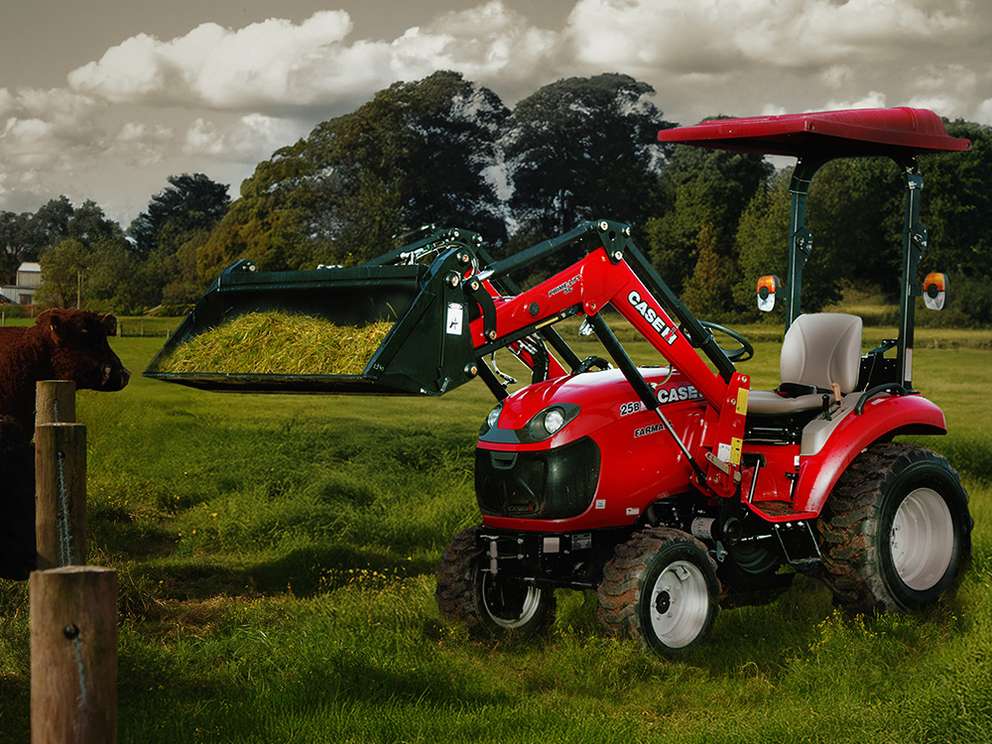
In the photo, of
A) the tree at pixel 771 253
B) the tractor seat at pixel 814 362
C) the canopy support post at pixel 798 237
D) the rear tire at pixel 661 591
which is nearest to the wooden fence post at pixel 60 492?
the rear tire at pixel 661 591

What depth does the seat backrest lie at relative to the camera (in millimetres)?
7148

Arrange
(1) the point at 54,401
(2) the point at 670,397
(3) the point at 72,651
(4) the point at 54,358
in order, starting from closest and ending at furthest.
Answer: (3) the point at 72,651, (1) the point at 54,401, (2) the point at 670,397, (4) the point at 54,358

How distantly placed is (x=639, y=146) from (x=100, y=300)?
9.96m

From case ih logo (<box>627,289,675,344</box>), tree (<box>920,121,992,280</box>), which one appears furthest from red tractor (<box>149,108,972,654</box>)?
tree (<box>920,121,992,280</box>)

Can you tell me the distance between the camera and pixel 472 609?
6645mm

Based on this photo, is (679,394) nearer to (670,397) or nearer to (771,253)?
(670,397)

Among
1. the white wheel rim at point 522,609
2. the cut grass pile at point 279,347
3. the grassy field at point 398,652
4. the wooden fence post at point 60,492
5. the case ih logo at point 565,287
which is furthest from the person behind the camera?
the white wheel rim at point 522,609

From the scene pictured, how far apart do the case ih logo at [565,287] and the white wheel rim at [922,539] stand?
2.43m

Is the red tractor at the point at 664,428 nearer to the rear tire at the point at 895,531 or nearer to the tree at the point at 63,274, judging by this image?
the rear tire at the point at 895,531

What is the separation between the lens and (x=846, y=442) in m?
6.97

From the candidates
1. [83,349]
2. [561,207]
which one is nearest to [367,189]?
[561,207]

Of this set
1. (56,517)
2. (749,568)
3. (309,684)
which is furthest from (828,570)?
(56,517)

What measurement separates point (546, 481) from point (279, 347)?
1421 millimetres

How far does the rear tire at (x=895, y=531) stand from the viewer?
6902mm
